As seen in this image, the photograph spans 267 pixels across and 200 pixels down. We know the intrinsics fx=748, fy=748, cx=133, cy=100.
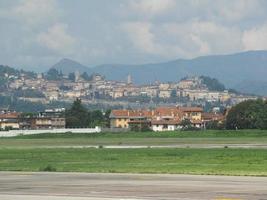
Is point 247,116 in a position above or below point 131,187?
above

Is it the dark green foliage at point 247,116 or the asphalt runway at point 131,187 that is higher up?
the dark green foliage at point 247,116

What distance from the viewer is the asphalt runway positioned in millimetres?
24078

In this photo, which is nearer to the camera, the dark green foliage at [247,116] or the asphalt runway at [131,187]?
the asphalt runway at [131,187]

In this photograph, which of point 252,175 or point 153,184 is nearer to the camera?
point 153,184

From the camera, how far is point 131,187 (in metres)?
28.0

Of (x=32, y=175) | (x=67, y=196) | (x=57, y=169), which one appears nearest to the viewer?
(x=67, y=196)

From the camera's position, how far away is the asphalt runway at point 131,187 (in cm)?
2408

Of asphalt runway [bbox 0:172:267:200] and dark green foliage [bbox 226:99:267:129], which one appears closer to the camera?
asphalt runway [bbox 0:172:267:200]

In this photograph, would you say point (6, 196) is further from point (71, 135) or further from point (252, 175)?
point (71, 135)

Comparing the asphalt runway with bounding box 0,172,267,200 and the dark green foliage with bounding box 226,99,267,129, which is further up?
the dark green foliage with bounding box 226,99,267,129

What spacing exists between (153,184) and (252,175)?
6966mm

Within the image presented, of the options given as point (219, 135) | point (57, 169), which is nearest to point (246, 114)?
point (219, 135)

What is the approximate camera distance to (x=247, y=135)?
134 m

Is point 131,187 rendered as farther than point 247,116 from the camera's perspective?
No
